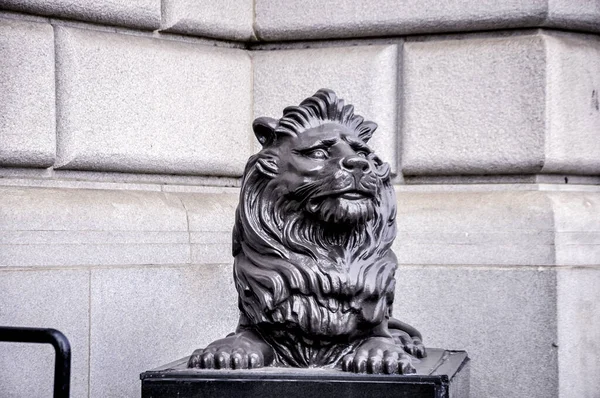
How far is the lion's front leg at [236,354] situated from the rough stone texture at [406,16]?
2.61 m

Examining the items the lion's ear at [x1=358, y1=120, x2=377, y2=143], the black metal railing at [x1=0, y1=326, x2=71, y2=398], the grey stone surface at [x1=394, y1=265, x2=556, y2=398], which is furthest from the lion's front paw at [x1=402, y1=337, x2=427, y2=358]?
the black metal railing at [x1=0, y1=326, x2=71, y2=398]

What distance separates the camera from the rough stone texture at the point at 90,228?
16.2ft

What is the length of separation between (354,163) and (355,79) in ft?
7.40

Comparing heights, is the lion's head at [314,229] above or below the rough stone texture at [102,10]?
below

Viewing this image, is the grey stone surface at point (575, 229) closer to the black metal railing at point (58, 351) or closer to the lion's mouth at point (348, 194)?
the lion's mouth at point (348, 194)

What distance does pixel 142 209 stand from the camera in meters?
5.50

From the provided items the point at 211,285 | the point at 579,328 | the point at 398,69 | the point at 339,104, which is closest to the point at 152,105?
the point at 211,285

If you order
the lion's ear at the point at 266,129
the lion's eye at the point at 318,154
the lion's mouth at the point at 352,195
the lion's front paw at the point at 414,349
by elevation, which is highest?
the lion's ear at the point at 266,129

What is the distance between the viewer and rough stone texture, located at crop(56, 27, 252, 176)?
213 inches

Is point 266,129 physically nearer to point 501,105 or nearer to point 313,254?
point 313,254

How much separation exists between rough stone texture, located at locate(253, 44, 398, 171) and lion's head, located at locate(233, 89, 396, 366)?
1925 mm

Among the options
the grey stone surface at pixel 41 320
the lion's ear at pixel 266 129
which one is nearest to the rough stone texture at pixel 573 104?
the lion's ear at pixel 266 129

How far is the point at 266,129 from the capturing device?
13.6 ft

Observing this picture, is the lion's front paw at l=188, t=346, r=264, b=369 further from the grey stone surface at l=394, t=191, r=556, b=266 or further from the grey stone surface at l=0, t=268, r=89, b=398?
the grey stone surface at l=394, t=191, r=556, b=266
